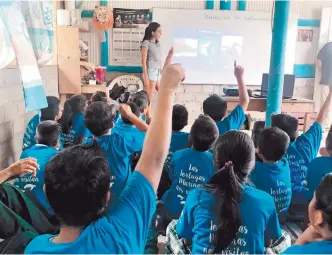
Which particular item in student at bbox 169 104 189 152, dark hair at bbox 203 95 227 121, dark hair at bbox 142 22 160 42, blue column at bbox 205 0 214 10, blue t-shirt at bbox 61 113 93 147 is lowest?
blue t-shirt at bbox 61 113 93 147

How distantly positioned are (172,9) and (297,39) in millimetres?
2106

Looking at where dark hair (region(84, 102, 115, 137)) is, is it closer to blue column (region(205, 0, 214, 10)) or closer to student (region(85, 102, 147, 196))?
student (region(85, 102, 147, 196))

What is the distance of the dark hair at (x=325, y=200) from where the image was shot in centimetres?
95

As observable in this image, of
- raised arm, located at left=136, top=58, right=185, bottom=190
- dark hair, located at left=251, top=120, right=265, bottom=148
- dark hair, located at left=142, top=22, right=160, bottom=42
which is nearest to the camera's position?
raised arm, located at left=136, top=58, right=185, bottom=190

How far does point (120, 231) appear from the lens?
83 cm

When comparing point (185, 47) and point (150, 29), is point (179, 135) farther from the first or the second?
point (185, 47)

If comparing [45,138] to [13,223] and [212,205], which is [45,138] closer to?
[13,223]

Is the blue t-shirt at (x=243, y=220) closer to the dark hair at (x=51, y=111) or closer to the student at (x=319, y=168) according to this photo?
the student at (x=319, y=168)

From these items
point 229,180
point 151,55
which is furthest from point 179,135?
point 151,55

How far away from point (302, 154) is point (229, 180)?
39.9 inches

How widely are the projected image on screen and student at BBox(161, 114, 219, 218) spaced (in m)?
4.00

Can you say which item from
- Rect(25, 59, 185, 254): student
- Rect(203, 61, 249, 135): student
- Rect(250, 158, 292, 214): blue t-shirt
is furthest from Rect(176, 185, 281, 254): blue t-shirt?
Rect(203, 61, 249, 135): student

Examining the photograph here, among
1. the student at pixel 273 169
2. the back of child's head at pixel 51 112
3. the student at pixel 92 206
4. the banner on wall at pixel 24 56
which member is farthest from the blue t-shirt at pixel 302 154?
the banner on wall at pixel 24 56

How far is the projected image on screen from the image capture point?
575 centimetres
